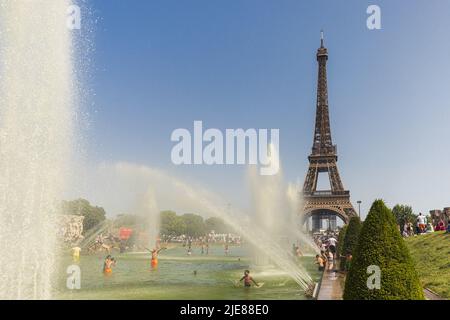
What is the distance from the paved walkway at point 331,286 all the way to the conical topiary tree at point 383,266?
3.30 meters

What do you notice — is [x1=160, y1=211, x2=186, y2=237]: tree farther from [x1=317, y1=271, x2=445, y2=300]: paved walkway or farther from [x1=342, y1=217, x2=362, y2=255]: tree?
[x1=317, y1=271, x2=445, y2=300]: paved walkway

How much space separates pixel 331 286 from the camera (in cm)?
1561

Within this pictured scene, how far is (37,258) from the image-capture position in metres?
13.4

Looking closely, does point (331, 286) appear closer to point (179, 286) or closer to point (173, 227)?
point (179, 286)

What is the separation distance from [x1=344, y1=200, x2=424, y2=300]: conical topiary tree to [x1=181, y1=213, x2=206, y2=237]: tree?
77812 millimetres

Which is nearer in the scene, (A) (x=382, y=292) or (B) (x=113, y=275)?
(A) (x=382, y=292)

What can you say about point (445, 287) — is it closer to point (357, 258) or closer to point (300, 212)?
point (357, 258)

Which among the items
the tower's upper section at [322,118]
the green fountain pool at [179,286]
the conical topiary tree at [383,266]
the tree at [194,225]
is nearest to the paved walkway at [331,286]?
the green fountain pool at [179,286]

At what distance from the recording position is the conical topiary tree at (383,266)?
9.52 metres

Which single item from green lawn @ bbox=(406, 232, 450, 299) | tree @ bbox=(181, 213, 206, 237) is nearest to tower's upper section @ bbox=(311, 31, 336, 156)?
tree @ bbox=(181, 213, 206, 237)

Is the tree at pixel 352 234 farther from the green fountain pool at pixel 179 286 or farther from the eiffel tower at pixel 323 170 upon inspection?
the eiffel tower at pixel 323 170
